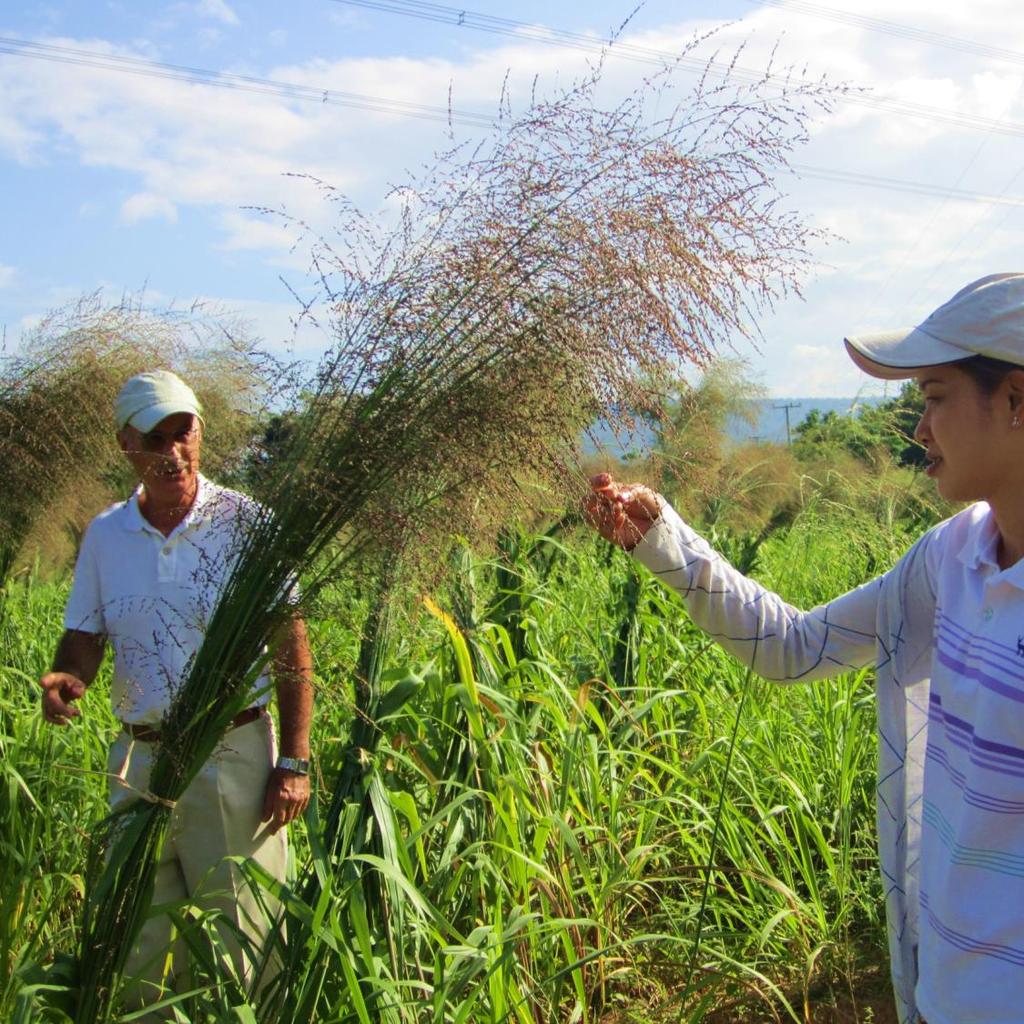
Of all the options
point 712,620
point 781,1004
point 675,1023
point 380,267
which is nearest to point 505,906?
point 675,1023

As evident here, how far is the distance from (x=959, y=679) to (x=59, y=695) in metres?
1.96

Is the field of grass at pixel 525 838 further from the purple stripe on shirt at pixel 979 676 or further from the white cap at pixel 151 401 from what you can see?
the purple stripe on shirt at pixel 979 676

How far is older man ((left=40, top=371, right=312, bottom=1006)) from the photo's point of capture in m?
2.79

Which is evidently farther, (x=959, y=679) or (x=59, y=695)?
(x=59, y=695)

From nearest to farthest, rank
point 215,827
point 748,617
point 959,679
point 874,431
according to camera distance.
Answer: point 959,679 → point 748,617 → point 215,827 → point 874,431

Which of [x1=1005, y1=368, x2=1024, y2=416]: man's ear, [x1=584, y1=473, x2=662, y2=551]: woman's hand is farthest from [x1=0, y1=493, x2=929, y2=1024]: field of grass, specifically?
[x1=1005, y1=368, x2=1024, y2=416]: man's ear

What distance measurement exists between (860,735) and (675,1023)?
4.66 ft

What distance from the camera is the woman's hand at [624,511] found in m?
2.21

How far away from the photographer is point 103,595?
2932mm

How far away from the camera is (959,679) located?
1734 millimetres

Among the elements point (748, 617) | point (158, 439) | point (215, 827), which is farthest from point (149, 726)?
point (748, 617)

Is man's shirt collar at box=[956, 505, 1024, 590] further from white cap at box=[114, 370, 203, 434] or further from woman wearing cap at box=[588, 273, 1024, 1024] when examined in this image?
white cap at box=[114, 370, 203, 434]

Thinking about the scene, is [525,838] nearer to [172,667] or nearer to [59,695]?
[172,667]

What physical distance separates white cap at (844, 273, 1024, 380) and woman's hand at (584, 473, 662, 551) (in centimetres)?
60
